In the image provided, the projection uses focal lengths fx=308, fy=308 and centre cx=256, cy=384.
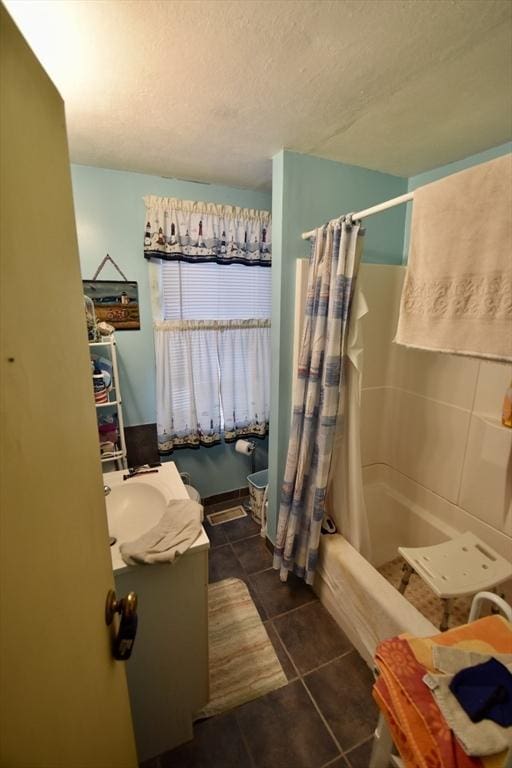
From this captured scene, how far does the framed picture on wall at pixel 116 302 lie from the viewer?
1.89 meters

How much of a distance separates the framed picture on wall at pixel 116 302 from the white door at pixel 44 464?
1.45 meters

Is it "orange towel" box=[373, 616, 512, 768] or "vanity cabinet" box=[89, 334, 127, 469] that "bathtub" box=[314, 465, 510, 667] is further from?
"vanity cabinet" box=[89, 334, 127, 469]

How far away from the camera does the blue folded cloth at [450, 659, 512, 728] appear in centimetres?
65

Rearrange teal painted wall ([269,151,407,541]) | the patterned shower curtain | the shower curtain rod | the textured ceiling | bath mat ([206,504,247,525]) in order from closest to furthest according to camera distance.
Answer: the textured ceiling → the shower curtain rod → the patterned shower curtain → teal painted wall ([269,151,407,541]) → bath mat ([206,504,247,525])

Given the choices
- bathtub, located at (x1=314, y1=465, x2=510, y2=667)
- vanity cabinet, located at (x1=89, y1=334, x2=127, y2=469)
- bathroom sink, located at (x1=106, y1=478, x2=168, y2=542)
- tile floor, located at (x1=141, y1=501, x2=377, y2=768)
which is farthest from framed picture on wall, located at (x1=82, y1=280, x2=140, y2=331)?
tile floor, located at (x1=141, y1=501, x2=377, y2=768)

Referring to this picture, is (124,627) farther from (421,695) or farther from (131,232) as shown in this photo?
(131,232)

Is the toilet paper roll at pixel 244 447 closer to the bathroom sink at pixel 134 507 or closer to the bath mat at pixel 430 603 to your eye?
the bathroom sink at pixel 134 507

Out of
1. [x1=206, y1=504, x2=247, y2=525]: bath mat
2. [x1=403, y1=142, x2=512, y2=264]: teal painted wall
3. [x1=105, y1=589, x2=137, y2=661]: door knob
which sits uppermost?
[x1=403, y1=142, x2=512, y2=264]: teal painted wall

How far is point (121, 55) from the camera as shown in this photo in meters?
0.98

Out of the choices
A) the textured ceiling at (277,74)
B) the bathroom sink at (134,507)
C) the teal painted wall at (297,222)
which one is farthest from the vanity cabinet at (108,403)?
the textured ceiling at (277,74)

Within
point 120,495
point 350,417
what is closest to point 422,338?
point 350,417

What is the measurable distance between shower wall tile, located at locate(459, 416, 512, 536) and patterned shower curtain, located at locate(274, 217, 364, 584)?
2.52ft

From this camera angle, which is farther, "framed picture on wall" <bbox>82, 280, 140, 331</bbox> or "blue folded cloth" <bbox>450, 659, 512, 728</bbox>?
"framed picture on wall" <bbox>82, 280, 140, 331</bbox>

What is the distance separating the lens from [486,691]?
68 cm
